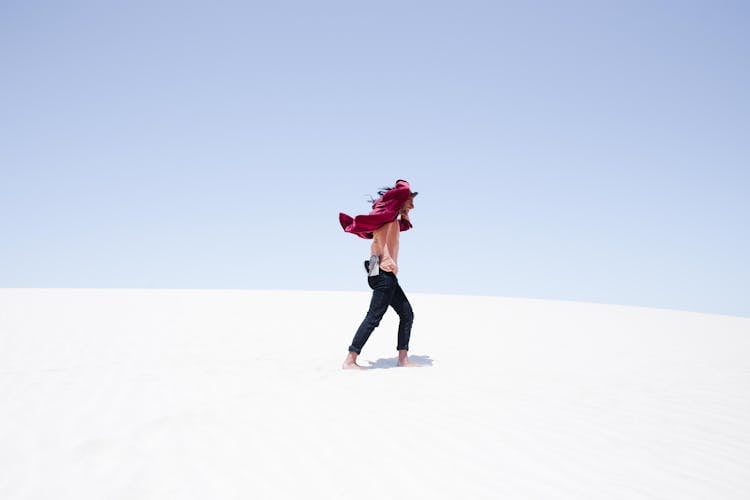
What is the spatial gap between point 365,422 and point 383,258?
2.39m

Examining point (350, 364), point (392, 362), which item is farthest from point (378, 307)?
point (392, 362)

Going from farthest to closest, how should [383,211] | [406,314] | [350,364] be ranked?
1. [406,314]
2. [383,211]
3. [350,364]

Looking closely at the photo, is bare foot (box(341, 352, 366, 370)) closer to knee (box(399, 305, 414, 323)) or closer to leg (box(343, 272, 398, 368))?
leg (box(343, 272, 398, 368))

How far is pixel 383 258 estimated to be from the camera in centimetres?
526

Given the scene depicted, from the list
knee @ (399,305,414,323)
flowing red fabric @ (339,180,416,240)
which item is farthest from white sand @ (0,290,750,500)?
flowing red fabric @ (339,180,416,240)

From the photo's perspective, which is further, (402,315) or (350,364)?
(402,315)

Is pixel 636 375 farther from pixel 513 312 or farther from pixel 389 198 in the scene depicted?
pixel 513 312

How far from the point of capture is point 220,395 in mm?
3910

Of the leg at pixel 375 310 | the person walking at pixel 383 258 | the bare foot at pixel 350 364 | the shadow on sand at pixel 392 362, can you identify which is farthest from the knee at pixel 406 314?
the bare foot at pixel 350 364

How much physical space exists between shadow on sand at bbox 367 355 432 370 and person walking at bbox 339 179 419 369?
193 mm

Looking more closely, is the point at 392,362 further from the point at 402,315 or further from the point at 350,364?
the point at 350,364

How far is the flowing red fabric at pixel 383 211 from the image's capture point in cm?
530

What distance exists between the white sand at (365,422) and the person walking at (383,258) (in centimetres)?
45

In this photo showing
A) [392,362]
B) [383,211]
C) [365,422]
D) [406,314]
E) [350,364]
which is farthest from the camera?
[392,362]
